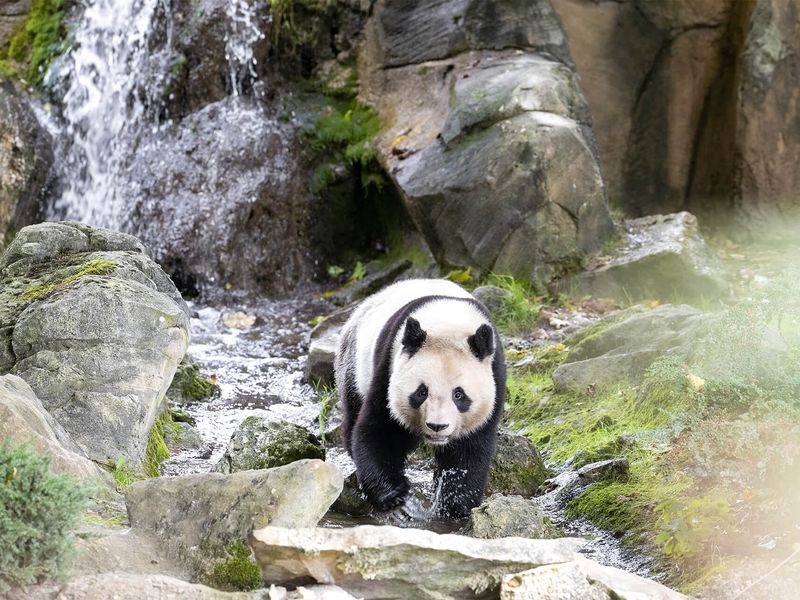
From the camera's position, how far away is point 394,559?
429 cm

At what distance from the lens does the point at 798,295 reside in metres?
6.14

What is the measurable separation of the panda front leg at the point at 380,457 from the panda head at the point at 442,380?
20 cm

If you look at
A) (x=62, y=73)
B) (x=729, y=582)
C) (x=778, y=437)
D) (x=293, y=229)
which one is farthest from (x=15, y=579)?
(x=62, y=73)

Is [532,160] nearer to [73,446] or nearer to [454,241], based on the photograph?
[454,241]

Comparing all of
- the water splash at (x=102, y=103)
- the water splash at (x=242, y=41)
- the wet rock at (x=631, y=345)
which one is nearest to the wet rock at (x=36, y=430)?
the wet rock at (x=631, y=345)

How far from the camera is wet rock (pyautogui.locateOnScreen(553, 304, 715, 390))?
7.57m

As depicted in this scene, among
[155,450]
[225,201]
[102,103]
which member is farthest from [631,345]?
[102,103]

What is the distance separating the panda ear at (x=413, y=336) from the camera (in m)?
A: 5.80

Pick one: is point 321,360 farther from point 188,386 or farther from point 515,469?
point 515,469

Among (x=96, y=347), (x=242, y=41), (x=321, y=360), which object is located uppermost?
(x=242, y=41)

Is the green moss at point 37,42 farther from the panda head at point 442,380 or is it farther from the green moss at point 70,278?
the panda head at point 442,380

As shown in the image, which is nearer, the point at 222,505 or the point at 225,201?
the point at 222,505

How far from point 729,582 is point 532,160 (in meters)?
6.74

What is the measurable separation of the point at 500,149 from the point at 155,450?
5550mm
